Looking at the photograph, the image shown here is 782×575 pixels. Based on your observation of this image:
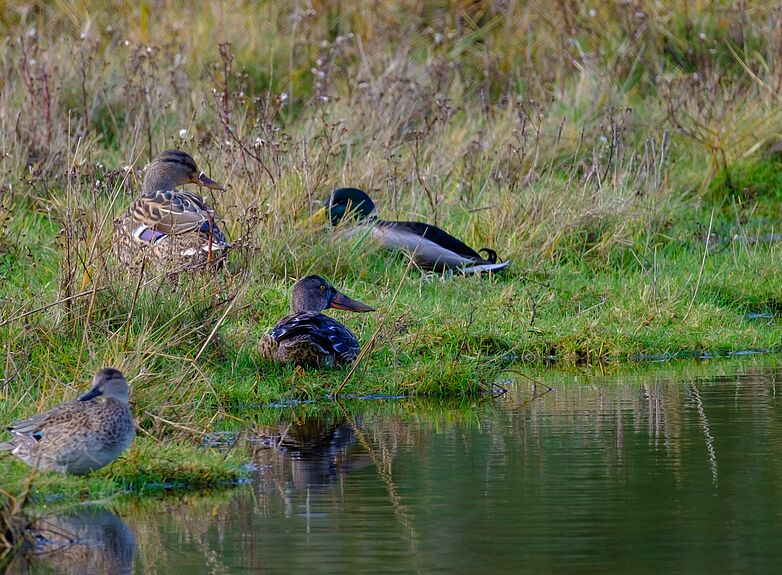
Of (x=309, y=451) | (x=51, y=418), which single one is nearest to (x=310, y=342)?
(x=309, y=451)

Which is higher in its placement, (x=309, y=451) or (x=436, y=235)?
(x=436, y=235)

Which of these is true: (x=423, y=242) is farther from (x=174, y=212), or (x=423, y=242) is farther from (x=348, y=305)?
(x=174, y=212)

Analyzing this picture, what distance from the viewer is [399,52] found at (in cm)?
1730

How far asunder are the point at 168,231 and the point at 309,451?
9.29ft

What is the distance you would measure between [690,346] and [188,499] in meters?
4.99

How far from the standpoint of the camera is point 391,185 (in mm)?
12953

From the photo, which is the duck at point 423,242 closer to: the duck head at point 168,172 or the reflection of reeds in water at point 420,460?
the duck head at point 168,172

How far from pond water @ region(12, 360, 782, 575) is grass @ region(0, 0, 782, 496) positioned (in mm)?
449

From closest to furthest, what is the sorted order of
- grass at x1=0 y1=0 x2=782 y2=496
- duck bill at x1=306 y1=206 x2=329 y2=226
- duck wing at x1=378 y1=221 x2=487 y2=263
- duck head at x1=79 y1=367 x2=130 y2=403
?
1. duck head at x1=79 y1=367 x2=130 y2=403
2. grass at x1=0 y1=0 x2=782 y2=496
3. duck bill at x1=306 y1=206 x2=329 y2=226
4. duck wing at x1=378 y1=221 x2=487 y2=263

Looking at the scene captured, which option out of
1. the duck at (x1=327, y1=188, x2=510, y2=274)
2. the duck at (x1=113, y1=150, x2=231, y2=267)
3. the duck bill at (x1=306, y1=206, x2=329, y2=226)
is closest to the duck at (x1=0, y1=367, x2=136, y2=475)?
the duck at (x1=113, y1=150, x2=231, y2=267)

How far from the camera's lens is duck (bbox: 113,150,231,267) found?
9.27m

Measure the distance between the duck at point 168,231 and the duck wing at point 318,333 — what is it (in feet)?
1.85

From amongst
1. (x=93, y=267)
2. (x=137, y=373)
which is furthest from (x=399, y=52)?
(x=137, y=373)

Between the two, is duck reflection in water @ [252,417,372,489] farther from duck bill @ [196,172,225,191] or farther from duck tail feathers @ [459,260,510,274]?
duck tail feathers @ [459,260,510,274]
